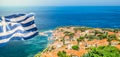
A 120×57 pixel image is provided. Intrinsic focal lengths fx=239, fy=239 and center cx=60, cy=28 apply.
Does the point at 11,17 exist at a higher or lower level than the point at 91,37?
higher

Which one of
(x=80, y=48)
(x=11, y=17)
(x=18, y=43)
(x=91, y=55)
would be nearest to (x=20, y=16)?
(x=11, y=17)

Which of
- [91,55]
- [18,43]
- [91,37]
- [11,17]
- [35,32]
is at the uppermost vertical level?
[11,17]

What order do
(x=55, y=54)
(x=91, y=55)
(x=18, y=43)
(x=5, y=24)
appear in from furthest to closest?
(x=18, y=43) → (x=55, y=54) → (x=91, y=55) → (x=5, y=24)

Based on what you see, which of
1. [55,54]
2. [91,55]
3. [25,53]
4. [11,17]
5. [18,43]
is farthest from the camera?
[18,43]

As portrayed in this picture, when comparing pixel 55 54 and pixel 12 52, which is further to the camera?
pixel 12 52

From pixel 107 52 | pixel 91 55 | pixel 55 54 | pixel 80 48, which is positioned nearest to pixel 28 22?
pixel 91 55

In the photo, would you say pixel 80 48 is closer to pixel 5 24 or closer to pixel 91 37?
pixel 91 37
